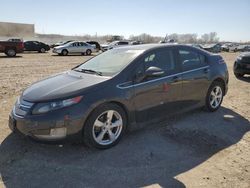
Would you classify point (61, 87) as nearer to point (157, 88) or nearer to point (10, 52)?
point (157, 88)

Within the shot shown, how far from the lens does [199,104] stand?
19.2 feet

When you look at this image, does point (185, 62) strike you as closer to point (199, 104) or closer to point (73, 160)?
point (199, 104)

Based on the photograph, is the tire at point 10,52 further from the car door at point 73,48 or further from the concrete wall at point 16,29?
the concrete wall at point 16,29

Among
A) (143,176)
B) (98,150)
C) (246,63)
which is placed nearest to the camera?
(143,176)

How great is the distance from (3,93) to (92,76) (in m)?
4.46

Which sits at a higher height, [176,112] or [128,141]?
[176,112]

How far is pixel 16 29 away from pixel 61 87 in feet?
250

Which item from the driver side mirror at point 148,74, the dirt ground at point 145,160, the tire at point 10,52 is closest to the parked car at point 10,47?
the tire at point 10,52

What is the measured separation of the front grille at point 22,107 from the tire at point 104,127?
83cm

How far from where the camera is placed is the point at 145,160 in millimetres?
4008

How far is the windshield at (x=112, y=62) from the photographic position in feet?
15.1

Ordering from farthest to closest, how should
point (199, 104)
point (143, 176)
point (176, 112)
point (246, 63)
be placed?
point (246, 63), point (199, 104), point (176, 112), point (143, 176)

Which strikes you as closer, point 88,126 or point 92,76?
point 88,126

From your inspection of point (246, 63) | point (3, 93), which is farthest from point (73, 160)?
point (246, 63)
